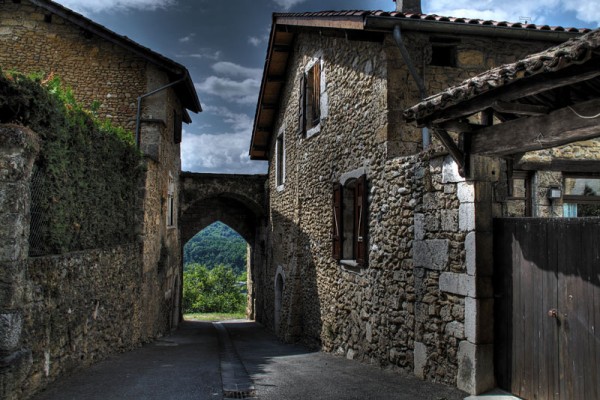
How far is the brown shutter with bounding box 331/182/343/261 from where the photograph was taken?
815 centimetres

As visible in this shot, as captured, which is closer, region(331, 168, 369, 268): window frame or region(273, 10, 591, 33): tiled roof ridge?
region(273, 10, 591, 33): tiled roof ridge

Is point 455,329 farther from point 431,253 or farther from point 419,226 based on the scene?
point 419,226

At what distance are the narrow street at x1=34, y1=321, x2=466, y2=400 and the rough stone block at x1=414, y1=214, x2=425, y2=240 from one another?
158cm

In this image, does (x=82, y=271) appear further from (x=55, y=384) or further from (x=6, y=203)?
(x=6, y=203)

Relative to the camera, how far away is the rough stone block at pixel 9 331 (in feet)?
13.4

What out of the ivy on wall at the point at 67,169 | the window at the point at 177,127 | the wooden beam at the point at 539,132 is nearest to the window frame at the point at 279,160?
the window at the point at 177,127

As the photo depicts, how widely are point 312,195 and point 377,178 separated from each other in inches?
133

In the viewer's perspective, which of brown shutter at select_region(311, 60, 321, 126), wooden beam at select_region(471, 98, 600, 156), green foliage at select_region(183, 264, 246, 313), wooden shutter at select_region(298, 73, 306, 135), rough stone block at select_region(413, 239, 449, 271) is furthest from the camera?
green foliage at select_region(183, 264, 246, 313)

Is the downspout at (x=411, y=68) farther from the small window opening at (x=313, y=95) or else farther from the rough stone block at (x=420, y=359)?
the small window opening at (x=313, y=95)

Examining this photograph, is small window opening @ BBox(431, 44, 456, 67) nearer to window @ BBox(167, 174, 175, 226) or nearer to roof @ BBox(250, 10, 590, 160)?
roof @ BBox(250, 10, 590, 160)

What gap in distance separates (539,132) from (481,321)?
1.83 m

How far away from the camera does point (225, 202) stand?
1800 cm

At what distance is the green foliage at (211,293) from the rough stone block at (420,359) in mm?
32360

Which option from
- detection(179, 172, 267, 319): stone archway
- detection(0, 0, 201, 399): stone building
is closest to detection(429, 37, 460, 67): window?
detection(0, 0, 201, 399): stone building
